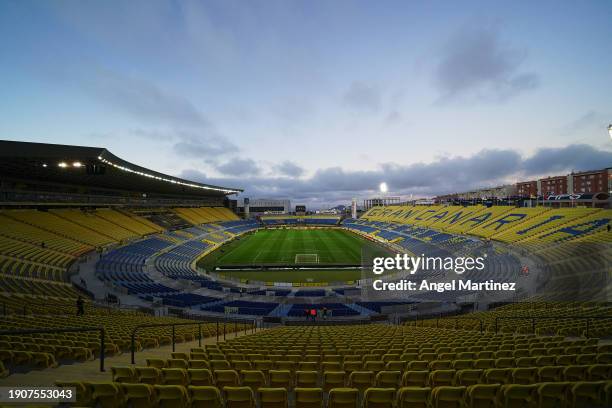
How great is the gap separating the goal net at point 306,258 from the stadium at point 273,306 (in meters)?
0.57

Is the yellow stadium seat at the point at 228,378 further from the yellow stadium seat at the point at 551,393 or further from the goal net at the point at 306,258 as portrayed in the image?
the goal net at the point at 306,258

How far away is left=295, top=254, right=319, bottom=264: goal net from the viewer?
41281mm

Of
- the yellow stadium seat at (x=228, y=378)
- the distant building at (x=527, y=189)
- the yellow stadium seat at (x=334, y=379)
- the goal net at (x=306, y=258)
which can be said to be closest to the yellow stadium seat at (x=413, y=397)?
the yellow stadium seat at (x=334, y=379)

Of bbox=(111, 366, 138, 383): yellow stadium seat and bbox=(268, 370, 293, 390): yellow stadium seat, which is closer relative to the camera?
bbox=(111, 366, 138, 383): yellow stadium seat

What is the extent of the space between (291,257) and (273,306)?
21019mm

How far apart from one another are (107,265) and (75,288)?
6906 mm

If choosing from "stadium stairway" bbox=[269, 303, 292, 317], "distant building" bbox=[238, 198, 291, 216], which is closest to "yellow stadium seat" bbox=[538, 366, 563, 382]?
"stadium stairway" bbox=[269, 303, 292, 317]

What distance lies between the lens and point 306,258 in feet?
142

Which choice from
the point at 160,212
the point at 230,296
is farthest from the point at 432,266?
the point at 160,212

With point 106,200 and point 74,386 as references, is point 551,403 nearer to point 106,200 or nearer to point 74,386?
point 74,386

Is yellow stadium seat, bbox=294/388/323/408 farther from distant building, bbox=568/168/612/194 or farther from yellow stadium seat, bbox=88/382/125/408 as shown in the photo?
distant building, bbox=568/168/612/194

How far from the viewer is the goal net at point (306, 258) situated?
41.3 metres

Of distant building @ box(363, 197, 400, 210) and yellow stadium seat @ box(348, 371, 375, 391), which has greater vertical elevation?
distant building @ box(363, 197, 400, 210)

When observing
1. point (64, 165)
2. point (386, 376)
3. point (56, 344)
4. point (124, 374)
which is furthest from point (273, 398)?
point (64, 165)
